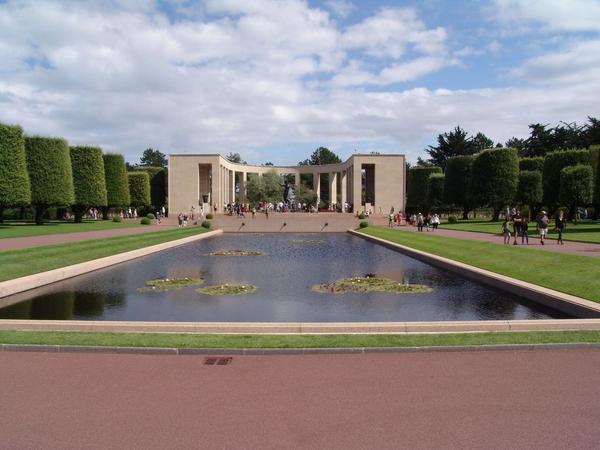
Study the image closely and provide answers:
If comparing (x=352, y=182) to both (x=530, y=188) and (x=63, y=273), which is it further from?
(x=63, y=273)

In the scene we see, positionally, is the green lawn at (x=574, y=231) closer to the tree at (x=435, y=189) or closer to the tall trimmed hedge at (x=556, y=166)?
the tall trimmed hedge at (x=556, y=166)

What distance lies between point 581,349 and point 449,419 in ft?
10.6

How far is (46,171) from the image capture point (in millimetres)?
38562

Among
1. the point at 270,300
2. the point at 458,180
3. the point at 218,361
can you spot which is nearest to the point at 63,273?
the point at 270,300

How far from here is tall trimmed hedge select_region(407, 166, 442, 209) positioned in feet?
220

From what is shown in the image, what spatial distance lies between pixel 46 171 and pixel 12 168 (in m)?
4.54

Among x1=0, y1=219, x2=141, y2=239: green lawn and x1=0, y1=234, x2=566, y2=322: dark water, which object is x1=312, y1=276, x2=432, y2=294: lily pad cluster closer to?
x1=0, y1=234, x2=566, y2=322: dark water

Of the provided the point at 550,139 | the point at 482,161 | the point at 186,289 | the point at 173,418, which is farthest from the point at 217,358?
the point at 550,139

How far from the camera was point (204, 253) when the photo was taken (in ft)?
72.6

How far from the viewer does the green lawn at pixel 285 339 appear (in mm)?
6586

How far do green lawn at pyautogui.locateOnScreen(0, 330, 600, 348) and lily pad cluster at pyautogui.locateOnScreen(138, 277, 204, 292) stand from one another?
204 inches

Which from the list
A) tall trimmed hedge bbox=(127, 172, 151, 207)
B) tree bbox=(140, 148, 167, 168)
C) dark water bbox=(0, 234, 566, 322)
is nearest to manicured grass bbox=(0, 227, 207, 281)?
dark water bbox=(0, 234, 566, 322)

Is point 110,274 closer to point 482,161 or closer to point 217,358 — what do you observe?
point 217,358

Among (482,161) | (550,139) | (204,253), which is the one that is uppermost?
(550,139)
